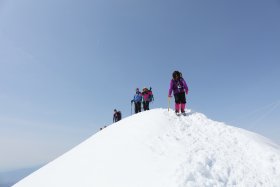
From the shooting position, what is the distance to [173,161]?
7027mm

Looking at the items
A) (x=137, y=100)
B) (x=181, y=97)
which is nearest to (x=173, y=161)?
(x=181, y=97)

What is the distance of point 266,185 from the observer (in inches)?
247

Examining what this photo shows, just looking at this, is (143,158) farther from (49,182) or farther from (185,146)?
(49,182)

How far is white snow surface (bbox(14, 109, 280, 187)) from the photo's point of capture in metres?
6.29

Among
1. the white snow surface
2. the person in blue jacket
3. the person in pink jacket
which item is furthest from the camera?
the person in blue jacket

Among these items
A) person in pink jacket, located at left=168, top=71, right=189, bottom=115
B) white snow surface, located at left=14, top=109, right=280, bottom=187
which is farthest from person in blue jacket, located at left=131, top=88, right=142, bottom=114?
white snow surface, located at left=14, top=109, right=280, bottom=187

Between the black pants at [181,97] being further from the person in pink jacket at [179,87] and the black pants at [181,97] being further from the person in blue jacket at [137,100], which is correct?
the person in blue jacket at [137,100]

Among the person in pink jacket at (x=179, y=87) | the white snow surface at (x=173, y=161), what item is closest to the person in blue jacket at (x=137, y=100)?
the person in pink jacket at (x=179, y=87)

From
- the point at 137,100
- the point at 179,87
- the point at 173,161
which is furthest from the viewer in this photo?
the point at 137,100

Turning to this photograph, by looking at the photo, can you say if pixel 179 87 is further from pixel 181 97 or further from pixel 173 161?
pixel 173 161

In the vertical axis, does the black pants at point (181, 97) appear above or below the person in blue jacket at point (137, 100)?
below

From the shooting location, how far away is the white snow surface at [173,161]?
6289mm

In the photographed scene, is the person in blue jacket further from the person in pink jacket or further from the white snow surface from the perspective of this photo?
the white snow surface

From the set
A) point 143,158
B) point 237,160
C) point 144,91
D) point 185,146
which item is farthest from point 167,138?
point 144,91
